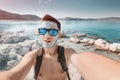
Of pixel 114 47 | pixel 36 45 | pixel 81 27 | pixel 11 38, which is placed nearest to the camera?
pixel 114 47

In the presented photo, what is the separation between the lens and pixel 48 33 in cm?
102

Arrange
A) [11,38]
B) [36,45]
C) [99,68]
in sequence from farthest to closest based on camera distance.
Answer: [11,38] → [36,45] → [99,68]

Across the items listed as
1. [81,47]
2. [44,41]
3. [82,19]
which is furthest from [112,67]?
[82,19]

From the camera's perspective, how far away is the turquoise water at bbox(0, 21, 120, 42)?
261cm

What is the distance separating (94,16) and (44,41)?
1827 millimetres

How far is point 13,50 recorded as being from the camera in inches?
95.8

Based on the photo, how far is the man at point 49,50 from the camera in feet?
3.35

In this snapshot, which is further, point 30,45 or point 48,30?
point 30,45

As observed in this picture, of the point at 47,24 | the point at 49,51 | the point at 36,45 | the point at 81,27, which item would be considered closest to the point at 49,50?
the point at 49,51

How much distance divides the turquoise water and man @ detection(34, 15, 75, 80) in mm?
1584

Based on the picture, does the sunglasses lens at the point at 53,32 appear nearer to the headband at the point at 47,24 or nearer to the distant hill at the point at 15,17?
the headband at the point at 47,24

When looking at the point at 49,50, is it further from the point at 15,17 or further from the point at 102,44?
the point at 15,17

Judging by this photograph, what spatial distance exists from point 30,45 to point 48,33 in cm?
151

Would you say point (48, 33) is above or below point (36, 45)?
above
